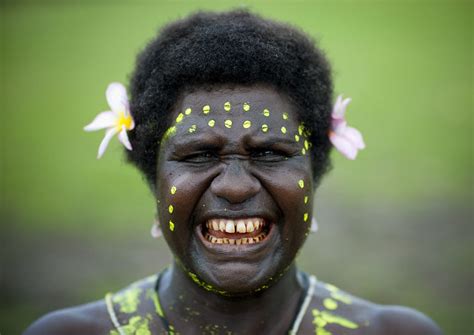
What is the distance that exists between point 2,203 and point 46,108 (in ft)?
8.66

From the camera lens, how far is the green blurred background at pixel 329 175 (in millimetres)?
7562

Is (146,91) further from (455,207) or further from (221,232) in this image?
Answer: (455,207)

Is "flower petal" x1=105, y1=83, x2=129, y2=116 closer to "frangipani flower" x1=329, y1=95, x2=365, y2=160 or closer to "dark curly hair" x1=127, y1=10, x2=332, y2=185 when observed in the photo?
"dark curly hair" x1=127, y1=10, x2=332, y2=185

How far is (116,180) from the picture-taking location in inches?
382

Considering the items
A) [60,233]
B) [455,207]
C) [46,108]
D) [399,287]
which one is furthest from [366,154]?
[46,108]

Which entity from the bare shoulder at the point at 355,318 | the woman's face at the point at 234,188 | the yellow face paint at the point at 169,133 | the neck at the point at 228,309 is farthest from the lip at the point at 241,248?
the bare shoulder at the point at 355,318

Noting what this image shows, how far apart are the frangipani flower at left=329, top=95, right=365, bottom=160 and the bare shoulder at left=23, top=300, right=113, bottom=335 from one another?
1410 millimetres

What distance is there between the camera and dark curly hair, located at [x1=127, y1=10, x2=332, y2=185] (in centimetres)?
329

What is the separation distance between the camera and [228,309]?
11.3 ft

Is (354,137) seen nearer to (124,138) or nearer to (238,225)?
(238,225)

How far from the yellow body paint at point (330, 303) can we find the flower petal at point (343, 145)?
0.72 metres

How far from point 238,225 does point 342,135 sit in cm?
83

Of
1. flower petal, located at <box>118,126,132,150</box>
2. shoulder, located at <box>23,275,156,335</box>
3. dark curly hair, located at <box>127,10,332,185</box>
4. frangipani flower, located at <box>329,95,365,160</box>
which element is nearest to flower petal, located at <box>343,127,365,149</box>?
frangipani flower, located at <box>329,95,365,160</box>

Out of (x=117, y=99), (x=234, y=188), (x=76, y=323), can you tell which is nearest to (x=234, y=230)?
(x=234, y=188)
